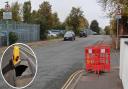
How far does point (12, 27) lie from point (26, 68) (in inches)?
1693

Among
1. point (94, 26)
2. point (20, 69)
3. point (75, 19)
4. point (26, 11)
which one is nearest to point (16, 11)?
point (26, 11)

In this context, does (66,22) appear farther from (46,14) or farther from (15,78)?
(15,78)

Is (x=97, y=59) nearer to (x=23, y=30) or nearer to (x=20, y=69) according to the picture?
(x=20, y=69)

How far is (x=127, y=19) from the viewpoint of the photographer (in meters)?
38.8

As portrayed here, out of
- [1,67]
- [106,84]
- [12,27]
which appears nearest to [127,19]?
[12,27]

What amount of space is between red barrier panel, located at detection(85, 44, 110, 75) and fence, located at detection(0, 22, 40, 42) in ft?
83.8

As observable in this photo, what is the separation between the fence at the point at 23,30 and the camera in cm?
4181

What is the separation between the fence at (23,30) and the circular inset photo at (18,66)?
37.9 metres

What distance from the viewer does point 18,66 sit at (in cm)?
279

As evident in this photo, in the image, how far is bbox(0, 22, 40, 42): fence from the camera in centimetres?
4181

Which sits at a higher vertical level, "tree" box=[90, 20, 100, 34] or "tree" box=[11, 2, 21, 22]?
"tree" box=[11, 2, 21, 22]

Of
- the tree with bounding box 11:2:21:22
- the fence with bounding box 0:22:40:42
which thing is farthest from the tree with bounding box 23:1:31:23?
the fence with bounding box 0:22:40:42

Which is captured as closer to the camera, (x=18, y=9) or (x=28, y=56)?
(x=28, y=56)

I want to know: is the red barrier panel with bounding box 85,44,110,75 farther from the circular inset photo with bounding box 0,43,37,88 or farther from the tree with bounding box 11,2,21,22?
the tree with bounding box 11,2,21,22
